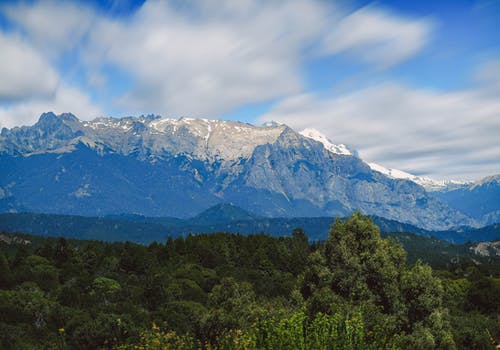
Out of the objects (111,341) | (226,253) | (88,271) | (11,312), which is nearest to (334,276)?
(111,341)

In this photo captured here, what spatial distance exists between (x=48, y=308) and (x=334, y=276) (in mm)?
38849

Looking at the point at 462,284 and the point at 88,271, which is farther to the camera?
the point at 88,271

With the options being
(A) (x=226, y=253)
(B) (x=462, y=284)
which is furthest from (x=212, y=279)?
(B) (x=462, y=284)

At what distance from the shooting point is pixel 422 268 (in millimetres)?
39812

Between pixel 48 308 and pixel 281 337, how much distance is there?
51.5 metres

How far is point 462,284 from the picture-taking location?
97688 mm

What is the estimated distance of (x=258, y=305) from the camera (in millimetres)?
53062

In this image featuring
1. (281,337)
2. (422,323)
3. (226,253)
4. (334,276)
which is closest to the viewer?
(281,337)

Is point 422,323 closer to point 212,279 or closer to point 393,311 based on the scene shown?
point 393,311

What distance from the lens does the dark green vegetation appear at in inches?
784

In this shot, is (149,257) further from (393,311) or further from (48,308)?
(393,311)

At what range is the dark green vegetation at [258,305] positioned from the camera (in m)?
19.9

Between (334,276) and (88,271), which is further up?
(334,276)

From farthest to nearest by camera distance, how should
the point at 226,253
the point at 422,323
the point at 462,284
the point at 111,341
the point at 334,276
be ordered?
the point at 226,253 → the point at 462,284 → the point at 334,276 → the point at 422,323 → the point at 111,341
